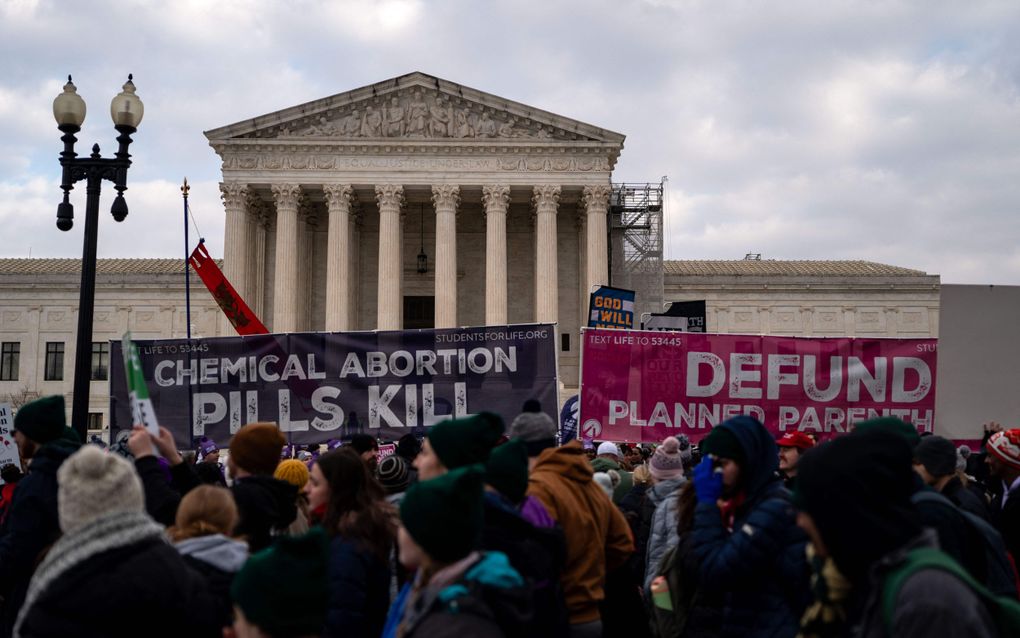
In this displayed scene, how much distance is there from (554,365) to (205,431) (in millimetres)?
4499

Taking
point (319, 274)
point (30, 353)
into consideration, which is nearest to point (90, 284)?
point (319, 274)

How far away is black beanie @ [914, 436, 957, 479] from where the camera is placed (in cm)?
614

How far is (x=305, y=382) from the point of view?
1185cm

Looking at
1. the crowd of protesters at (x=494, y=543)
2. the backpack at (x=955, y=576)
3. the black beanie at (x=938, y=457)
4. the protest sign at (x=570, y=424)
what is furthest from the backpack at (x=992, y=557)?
the protest sign at (x=570, y=424)

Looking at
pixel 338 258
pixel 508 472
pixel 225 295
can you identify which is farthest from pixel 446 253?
pixel 508 472

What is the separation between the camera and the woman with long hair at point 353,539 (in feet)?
15.5

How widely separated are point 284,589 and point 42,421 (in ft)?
11.2

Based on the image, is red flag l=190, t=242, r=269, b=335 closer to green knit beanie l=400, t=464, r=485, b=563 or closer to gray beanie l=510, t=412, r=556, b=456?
gray beanie l=510, t=412, r=556, b=456

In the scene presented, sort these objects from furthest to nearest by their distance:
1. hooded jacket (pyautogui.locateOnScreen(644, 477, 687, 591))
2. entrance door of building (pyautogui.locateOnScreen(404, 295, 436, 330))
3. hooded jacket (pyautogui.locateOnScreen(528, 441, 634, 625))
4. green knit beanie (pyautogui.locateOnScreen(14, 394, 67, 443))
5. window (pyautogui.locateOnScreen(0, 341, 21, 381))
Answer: window (pyautogui.locateOnScreen(0, 341, 21, 381))
entrance door of building (pyautogui.locateOnScreen(404, 295, 436, 330))
hooded jacket (pyautogui.locateOnScreen(644, 477, 687, 591))
green knit beanie (pyautogui.locateOnScreen(14, 394, 67, 443))
hooded jacket (pyautogui.locateOnScreen(528, 441, 634, 625))

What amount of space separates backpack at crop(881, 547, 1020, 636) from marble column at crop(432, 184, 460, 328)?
39.4 meters

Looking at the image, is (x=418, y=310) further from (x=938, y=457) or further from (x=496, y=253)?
(x=938, y=457)

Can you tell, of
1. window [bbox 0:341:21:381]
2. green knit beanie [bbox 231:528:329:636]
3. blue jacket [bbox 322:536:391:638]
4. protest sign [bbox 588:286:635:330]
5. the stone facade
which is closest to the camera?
green knit beanie [bbox 231:528:329:636]

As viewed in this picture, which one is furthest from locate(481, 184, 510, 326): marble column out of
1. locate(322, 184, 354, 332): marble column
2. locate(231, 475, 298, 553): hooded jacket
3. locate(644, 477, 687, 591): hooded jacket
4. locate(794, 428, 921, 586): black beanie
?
locate(794, 428, 921, 586): black beanie

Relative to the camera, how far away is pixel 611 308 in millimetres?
17250
